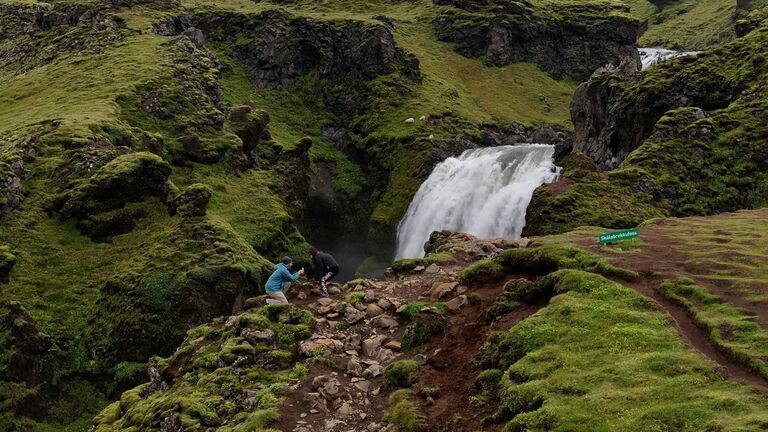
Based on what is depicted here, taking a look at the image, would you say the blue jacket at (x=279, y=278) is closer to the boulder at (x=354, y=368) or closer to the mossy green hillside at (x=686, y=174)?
the boulder at (x=354, y=368)

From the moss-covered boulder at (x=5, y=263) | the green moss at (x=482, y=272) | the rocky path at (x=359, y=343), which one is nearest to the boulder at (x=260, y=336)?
the rocky path at (x=359, y=343)

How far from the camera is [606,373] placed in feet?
41.7

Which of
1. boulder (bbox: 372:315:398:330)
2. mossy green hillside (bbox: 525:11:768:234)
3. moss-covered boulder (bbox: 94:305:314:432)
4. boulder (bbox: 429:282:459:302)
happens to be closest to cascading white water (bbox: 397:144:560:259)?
mossy green hillside (bbox: 525:11:768:234)

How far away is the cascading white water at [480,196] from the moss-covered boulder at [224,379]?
2556cm

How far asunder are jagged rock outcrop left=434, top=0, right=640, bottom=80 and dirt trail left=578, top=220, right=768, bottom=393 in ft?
260

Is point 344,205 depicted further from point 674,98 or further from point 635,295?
point 635,295

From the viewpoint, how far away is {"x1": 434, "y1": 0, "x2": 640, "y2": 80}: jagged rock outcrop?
319 feet

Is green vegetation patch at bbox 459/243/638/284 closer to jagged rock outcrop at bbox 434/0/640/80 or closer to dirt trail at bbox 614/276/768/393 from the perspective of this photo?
dirt trail at bbox 614/276/768/393

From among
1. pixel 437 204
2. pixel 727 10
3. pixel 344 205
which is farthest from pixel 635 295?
pixel 727 10

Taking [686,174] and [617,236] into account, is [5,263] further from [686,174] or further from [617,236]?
[686,174]

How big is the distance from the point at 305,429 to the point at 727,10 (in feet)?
451

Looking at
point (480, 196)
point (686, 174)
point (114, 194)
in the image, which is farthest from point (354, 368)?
point (480, 196)

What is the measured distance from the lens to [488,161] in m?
55.4

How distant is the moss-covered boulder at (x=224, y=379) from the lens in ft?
54.7
